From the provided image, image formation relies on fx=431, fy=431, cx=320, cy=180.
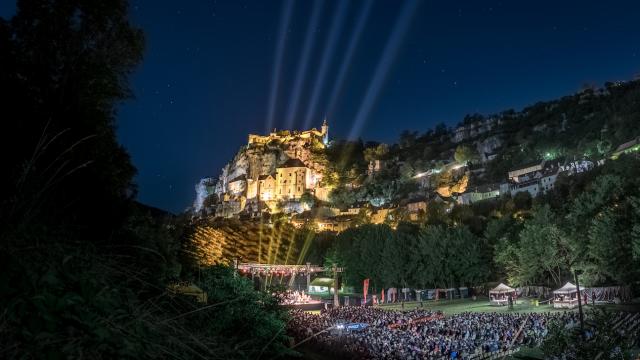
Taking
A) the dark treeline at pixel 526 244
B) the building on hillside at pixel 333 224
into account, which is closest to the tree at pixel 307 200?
the building on hillside at pixel 333 224

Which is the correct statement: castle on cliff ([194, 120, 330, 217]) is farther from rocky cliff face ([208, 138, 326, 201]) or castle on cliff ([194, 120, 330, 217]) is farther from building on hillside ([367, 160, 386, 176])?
building on hillside ([367, 160, 386, 176])

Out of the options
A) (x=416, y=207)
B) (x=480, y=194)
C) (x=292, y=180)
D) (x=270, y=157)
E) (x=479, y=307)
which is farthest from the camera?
(x=270, y=157)

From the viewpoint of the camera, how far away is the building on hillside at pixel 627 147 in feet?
239

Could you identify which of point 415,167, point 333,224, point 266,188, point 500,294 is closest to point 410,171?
point 415,167

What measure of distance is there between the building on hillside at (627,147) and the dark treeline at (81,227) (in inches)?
3079

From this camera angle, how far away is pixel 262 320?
15.3 meters

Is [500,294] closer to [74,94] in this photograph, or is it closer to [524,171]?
[74,94]

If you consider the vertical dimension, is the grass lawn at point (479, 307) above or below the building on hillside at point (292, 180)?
below

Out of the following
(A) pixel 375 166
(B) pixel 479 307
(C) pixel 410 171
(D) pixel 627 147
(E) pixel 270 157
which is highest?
(E) pixel 270 157

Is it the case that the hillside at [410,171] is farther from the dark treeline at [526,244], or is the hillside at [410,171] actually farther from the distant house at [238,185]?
the dark treeline at [526,244]

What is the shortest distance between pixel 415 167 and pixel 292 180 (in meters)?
36.7

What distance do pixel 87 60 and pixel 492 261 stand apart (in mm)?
47718

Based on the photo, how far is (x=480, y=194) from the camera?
89812mm

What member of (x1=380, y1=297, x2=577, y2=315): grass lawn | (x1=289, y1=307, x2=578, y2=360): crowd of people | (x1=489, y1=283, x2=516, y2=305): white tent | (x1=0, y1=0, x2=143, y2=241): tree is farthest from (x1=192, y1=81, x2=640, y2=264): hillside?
(x1=0, y1=0, x2=143, y2=241): tree
